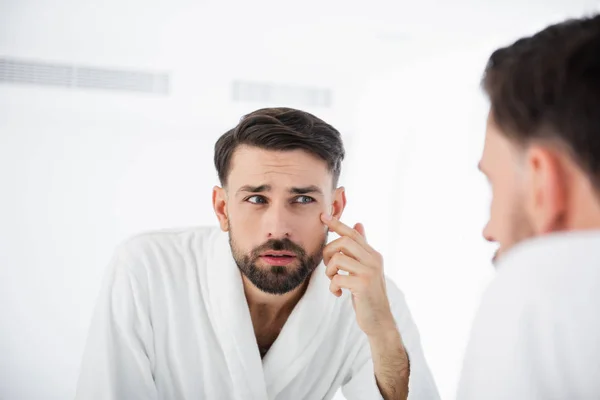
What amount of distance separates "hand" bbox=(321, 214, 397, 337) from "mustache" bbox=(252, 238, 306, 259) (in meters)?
0.15

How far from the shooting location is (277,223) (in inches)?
46.1

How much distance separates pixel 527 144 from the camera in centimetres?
58

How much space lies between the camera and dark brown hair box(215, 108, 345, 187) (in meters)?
1.21

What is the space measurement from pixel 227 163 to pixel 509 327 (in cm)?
91

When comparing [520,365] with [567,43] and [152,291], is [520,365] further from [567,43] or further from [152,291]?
[152,291]

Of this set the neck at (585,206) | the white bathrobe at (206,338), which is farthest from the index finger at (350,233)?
the neck at (585,206)

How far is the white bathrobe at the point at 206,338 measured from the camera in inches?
45.0

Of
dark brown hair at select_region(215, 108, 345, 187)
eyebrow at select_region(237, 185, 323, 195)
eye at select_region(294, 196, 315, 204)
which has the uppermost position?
dark brown hair at select_region(215, 108, 345, 187)

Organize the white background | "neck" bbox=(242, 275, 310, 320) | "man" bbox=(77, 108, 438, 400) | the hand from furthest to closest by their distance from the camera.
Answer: the white background, "neck" bbox=(242, 275, 310, 320), "man" bbox=(77, 108, 438, 400), the hand

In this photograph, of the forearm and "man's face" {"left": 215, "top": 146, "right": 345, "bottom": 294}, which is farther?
"man's face" {"left": 215, "top": 146, "right": 345, "bottom": 294}

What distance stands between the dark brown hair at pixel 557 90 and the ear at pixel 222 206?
0.81 m

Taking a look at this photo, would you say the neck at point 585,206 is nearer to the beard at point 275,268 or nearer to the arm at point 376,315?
the arm at point 376,315

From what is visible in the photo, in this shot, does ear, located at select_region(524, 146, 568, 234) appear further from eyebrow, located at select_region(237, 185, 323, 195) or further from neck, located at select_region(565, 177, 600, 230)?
eyebrow, located at select_region(237, 185, 323, 195)

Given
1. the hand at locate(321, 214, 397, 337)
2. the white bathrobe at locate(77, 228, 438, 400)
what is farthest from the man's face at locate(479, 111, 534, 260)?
the white bathrobe at locate(77, 228, 438, 400)
